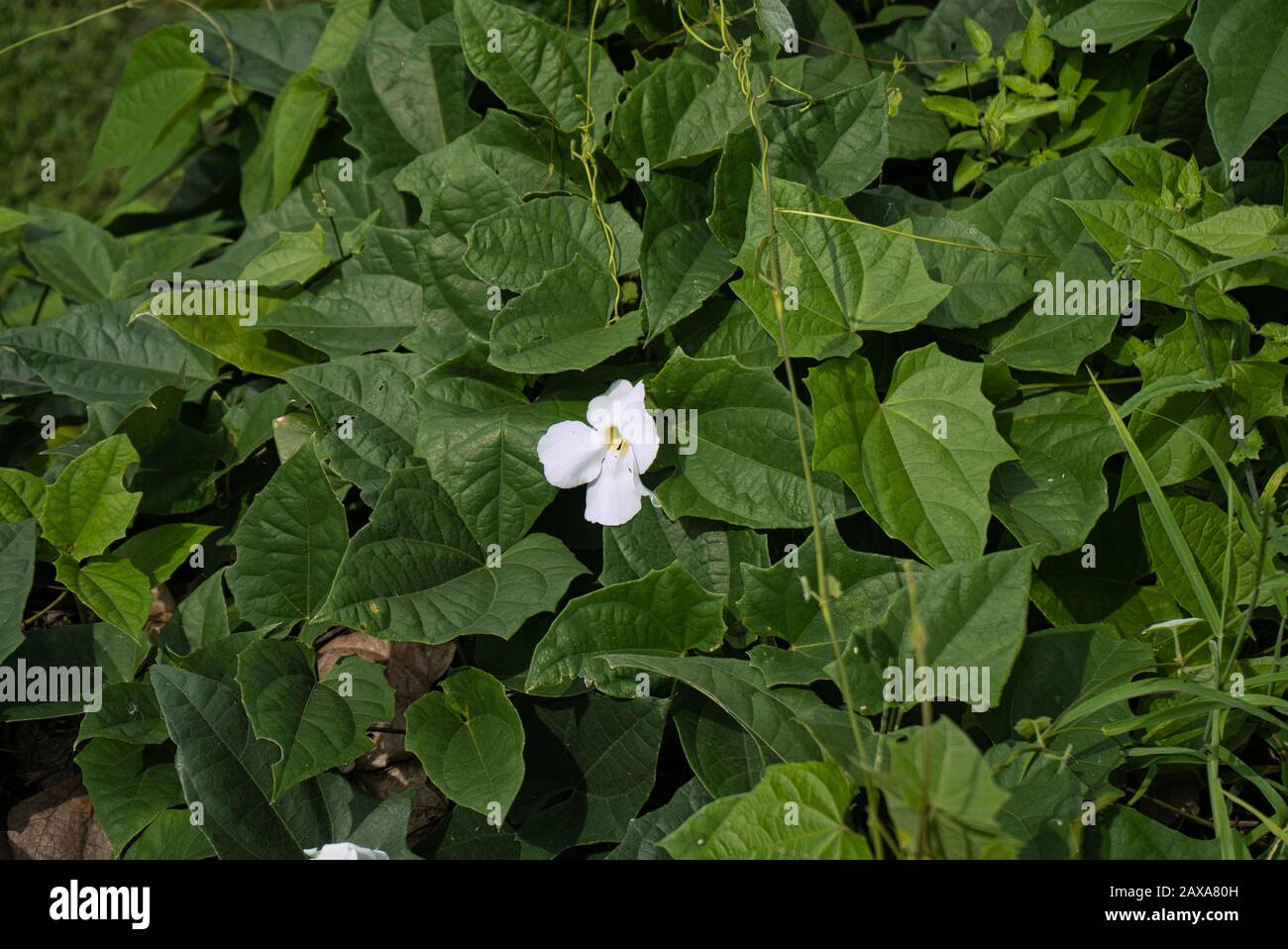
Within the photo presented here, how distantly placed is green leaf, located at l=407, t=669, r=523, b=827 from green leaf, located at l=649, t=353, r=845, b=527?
35cm

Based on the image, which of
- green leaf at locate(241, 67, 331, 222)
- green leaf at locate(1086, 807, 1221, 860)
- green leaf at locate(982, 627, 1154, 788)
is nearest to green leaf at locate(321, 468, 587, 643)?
green leaf at locate(982, 627, 1154, 788)

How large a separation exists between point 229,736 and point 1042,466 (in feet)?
3.75

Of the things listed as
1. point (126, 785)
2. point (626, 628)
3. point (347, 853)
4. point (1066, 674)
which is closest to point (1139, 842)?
point (1066, 674)

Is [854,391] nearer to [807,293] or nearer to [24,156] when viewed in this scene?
[807,293]

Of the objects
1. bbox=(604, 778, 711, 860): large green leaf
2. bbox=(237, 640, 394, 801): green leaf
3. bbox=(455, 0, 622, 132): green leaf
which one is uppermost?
bbox=(455, 0, 622, 132): green leaf

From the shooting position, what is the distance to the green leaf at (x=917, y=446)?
1.44 meters

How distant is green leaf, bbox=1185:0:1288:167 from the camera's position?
1.54 meters

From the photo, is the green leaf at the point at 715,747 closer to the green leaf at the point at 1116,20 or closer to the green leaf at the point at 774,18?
the green leaf at the point at 774,18

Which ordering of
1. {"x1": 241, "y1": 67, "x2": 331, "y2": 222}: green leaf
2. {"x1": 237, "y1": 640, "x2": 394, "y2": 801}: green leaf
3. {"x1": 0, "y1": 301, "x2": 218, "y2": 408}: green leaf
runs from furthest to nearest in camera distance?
{"x1": 241, "y1": 67, "x2": 331, "y2": 222}: green leaf → {"x1": 0, "y1": 301, "x2": 218, "y2": 408}: green leaf → {"x1": 237, "y1": 640, "x2": 394, "y2": 801}: green leaf

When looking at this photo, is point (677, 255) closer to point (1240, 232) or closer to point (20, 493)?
point (1240, 232)

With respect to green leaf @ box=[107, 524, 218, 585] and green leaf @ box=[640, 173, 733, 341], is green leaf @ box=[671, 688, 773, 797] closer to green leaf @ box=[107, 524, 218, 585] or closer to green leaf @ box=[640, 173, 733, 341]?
green leaf @ box=[640, 173, 733, 341]

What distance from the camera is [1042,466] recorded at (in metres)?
1.57

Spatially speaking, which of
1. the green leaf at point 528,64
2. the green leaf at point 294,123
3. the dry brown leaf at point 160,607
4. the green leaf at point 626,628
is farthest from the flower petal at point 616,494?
the green leaf at point 294,123
